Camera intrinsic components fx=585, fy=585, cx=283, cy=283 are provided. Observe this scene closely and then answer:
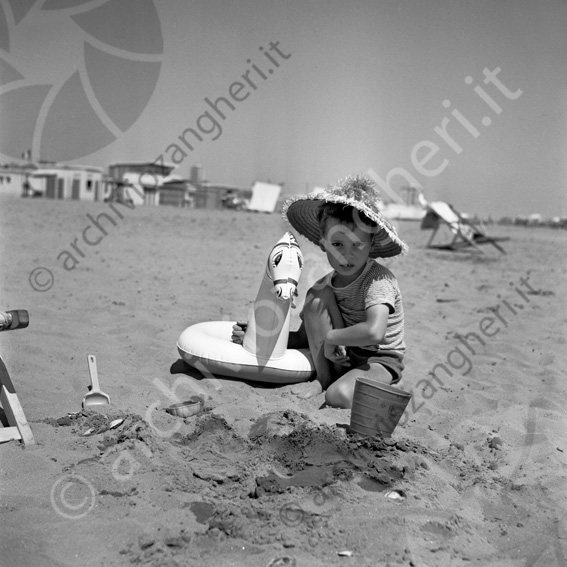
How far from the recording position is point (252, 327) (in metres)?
3.71

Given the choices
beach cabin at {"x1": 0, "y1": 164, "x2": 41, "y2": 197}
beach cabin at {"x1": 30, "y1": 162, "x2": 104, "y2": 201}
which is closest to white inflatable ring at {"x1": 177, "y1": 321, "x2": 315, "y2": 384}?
beach cabin at {"x1": 0, "y1": 164, "x2": 41, "y2": 197}

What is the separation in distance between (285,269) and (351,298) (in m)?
0.45

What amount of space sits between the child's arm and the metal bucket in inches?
20.2

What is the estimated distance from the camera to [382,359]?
354 cm

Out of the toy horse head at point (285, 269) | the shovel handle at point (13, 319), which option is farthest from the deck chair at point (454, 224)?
the shovel handle at point (13, 319)

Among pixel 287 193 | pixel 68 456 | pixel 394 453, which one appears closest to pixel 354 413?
pixel 394 453

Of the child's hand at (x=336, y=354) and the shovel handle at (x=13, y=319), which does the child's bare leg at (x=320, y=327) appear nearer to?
the child's hand at (x=336, y=354)

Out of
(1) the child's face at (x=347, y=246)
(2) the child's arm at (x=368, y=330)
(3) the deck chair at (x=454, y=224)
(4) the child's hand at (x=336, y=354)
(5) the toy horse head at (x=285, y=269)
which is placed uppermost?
(1) the child's face at (x=347, y=246)

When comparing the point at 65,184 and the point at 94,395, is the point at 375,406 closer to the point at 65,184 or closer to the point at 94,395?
the point at 94,395

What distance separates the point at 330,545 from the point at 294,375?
176 cm

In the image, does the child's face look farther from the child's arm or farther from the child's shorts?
the child's shorts

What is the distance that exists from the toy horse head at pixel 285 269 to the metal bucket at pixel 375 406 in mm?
835

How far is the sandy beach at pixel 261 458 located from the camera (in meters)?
2.07

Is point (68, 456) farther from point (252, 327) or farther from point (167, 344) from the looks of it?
point (167, 344)
